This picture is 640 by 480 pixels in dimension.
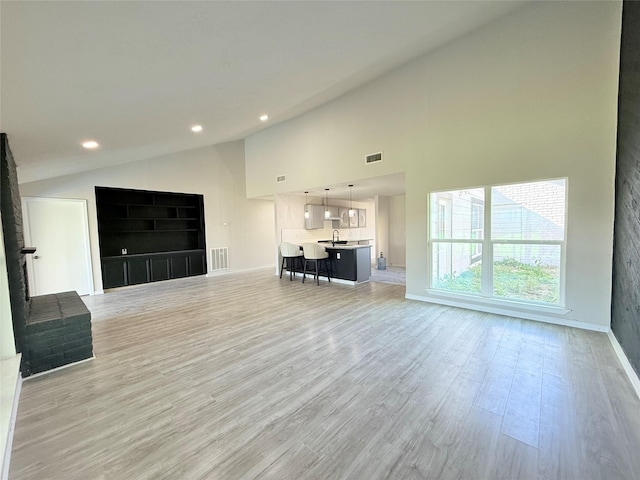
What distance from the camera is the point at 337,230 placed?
974 centimetres

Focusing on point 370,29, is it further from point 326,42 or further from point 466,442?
Answer: point 466,442

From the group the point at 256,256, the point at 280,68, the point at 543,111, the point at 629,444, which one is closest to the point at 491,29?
the point at 543,111

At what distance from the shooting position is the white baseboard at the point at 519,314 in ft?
11.6

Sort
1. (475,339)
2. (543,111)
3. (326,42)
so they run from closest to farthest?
(326,42) → (475,339) → (543,111)

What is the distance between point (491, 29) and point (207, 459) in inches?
236

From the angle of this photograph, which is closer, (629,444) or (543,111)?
(629,444)

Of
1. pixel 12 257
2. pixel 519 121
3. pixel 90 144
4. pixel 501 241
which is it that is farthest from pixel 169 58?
pixel 501 241

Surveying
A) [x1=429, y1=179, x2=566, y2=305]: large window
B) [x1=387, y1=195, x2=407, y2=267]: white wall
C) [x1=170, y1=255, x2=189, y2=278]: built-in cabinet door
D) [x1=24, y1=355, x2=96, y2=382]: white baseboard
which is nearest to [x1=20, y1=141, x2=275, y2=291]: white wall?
[x1=170, y1=255, x2=189, y2=278]: built-in cabinet door

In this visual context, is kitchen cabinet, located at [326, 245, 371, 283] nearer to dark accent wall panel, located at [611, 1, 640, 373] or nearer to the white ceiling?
the white ceiling

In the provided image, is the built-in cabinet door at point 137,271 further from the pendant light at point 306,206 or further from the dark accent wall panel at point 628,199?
the dark accent wall panel at point 628,199

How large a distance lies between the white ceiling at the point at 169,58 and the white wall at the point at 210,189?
5.73 feet

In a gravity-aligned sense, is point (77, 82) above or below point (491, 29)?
below

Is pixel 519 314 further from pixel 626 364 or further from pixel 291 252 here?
pixel 291 252

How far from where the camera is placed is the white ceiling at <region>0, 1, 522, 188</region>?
5.11ft
